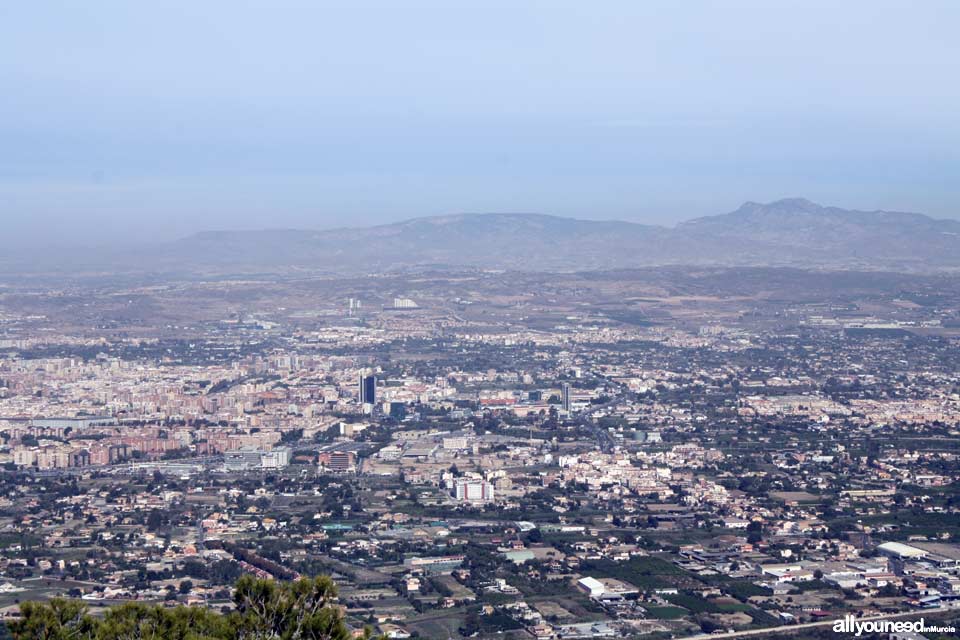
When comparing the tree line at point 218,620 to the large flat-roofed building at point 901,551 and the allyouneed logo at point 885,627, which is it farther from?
the large flat-roofed building at point 901,551

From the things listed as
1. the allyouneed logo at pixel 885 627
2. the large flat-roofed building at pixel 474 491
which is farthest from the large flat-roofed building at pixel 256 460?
the allyouneed logo at pixel 885 627

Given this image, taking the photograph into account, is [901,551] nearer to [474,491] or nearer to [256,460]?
[474,491]

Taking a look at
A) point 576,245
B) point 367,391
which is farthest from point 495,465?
point 576,245

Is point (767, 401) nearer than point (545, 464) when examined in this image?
No

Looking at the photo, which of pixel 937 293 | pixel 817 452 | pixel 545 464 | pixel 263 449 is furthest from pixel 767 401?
pixel 937 293

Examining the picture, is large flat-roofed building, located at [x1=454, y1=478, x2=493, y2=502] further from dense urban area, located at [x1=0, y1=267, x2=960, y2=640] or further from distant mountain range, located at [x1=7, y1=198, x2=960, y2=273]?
distant mountain range, located at [x1=7, y1=198, x2=960, y2=273]

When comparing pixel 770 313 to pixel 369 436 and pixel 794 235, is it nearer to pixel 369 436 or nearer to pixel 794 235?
pixel 369 436

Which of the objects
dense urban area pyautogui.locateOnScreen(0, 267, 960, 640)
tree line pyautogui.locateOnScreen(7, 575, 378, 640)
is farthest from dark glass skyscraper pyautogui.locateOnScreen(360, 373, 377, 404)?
tree line pyautogui.locateOnScreen(7, 575, 378, 640)
